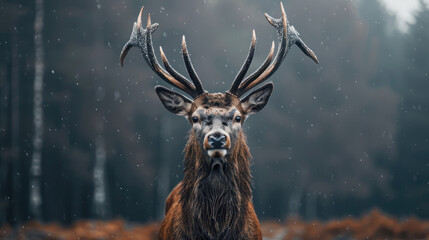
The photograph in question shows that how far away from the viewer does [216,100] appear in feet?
15.9

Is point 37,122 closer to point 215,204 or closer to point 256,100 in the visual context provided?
point 256,100

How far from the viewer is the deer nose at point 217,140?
442 cm

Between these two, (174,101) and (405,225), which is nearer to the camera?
(174,101)

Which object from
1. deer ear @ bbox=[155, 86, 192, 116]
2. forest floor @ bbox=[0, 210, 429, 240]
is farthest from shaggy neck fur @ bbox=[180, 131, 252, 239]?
forest floor @ bbox=[0, 210, 429, 240]

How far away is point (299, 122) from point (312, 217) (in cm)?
399

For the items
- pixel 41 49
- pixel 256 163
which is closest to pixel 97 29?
pixel 41 49

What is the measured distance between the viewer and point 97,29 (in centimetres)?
1908

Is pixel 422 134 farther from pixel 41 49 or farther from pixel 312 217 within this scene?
pixel 41 49

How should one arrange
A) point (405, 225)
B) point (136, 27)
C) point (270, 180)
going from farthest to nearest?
1. point (270, 180)
2. point (405, 225)
3. point (136, 27)

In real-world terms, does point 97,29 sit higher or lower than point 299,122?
higher

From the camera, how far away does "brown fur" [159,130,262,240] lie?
4.64 meters

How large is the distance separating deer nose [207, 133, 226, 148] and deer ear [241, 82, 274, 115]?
0.76m

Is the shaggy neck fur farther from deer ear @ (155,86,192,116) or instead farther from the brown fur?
deer ear @ (155,86,192,116)

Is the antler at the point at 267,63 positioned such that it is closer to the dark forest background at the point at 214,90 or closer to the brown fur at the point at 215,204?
the brown fur at the point at 215,204
